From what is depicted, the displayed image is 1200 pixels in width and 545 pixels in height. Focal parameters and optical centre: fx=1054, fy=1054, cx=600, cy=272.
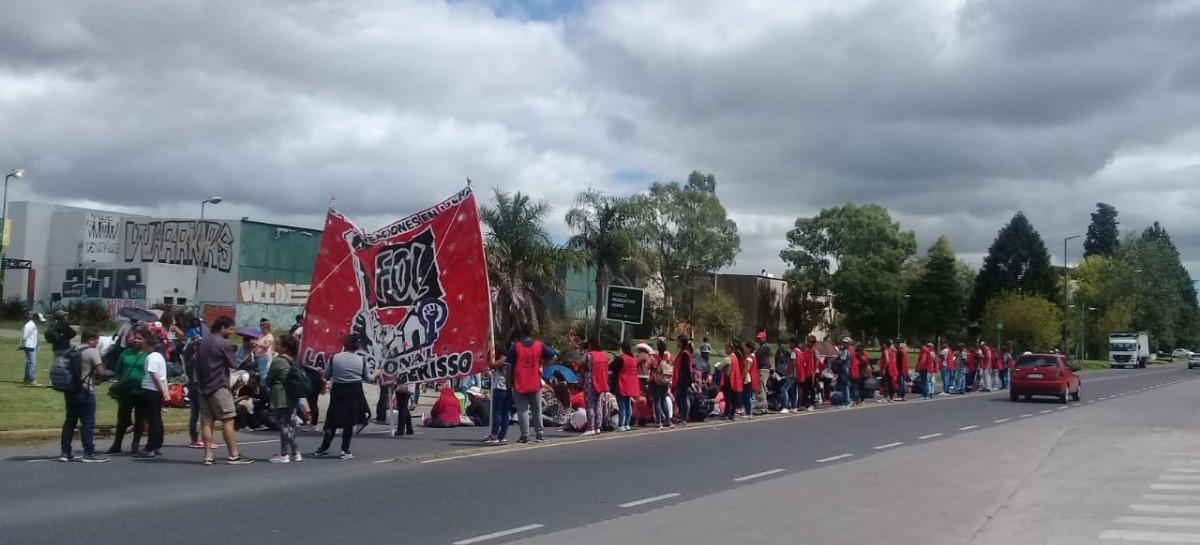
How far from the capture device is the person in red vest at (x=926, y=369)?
3209 centimetres

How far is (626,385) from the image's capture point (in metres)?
18.5

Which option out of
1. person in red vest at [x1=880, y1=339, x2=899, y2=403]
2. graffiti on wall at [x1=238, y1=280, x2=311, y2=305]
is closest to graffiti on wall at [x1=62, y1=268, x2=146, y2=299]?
graffiti on wall at [x1=238, y1=280, x2=311, y2=305]

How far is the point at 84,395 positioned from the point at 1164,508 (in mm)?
→ 12257

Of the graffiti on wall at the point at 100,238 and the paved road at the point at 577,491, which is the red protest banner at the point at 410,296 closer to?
the paved road at the point at 577,491

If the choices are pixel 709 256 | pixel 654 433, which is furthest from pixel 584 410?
pixel 709 256

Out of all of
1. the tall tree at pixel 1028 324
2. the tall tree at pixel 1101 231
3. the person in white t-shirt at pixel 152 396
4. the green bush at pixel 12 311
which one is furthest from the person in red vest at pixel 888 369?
the tall tree at pixel 1101 231

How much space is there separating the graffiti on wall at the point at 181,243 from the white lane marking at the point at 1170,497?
49.5m

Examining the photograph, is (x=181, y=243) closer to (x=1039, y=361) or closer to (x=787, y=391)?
(x=787, y=391)

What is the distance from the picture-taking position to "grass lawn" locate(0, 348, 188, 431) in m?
15.7

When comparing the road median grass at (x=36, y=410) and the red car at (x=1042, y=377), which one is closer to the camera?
the road median grass at (x=36, y=410)

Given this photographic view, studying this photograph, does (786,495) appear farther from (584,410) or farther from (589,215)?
(589,215)

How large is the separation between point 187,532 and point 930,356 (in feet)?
89.0

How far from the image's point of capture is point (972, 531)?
954 centimetres

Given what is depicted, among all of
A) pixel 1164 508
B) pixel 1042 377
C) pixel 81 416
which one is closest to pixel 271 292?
pixel 1042 377
